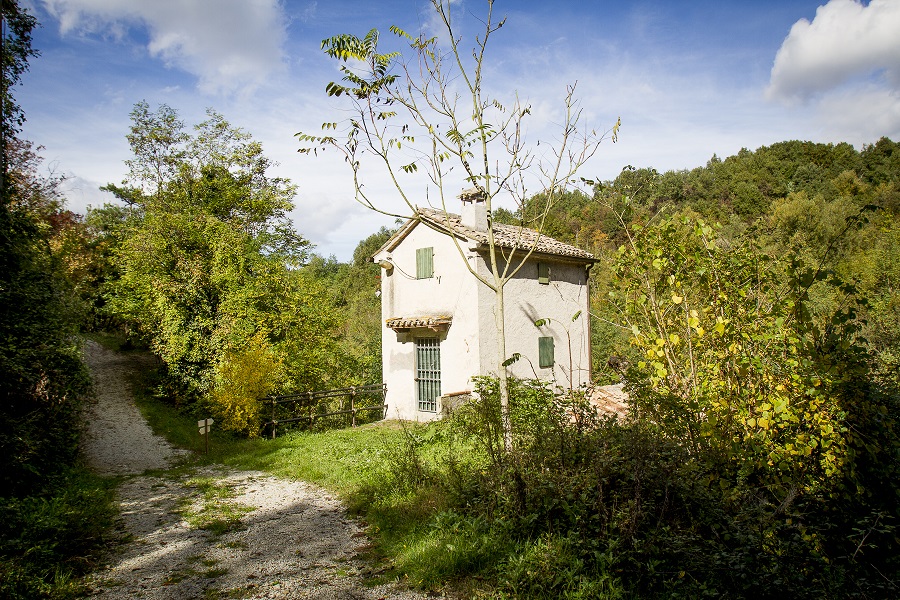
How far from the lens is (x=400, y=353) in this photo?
49.8 ft

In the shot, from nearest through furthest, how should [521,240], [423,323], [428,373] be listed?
[423,323] → [521,240] → [428,373]

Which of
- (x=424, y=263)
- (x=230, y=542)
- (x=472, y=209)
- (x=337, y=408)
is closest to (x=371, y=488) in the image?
(x=230, y=542)

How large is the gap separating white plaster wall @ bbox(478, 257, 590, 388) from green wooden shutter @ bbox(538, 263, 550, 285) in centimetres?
13

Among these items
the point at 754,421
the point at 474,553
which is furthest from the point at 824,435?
the point at 474,553

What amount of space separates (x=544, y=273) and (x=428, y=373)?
474 cm

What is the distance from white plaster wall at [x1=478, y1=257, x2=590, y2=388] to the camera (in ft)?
44.1

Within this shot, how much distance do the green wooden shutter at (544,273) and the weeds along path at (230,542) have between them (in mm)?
9228

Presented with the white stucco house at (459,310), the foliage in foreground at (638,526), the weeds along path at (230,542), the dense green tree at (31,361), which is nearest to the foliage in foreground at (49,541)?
the weeds along path at (230,542)

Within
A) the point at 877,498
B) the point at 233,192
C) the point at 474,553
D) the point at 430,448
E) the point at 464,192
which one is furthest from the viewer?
the point at 233,192

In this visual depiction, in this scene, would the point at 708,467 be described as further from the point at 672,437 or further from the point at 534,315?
the point at 534,315

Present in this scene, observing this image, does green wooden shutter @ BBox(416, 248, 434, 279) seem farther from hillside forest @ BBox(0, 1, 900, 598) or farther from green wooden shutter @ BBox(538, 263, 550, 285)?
hillside forest @ BBox(0, 1, 900, 598)

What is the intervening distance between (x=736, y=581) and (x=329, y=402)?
48.6 feet

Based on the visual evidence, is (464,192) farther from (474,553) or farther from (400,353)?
(474,553)

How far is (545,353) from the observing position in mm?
14680
